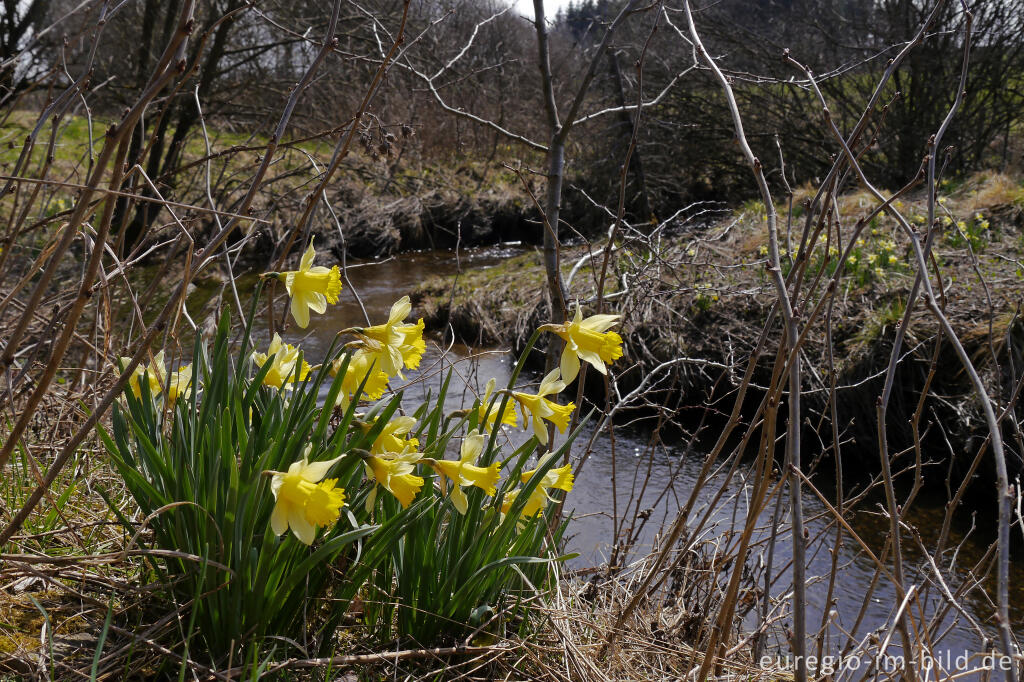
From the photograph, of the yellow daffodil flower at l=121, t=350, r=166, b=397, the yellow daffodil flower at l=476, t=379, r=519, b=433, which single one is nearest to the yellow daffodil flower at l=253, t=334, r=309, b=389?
the yellow daffodil flower at l=121, t=350, r=166, b=397

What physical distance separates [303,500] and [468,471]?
1.04 ft

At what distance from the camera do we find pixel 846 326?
5.41m

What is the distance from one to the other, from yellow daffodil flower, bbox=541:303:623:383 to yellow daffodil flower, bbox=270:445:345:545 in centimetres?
55

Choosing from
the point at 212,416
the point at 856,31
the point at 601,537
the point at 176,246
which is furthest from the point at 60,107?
the point at 856,31

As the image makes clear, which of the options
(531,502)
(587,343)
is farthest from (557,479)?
(587,343)

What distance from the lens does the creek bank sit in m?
4.46

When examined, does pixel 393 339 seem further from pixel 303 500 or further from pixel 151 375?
pixel 151 375

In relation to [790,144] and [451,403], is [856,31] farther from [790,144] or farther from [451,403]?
[451,403]

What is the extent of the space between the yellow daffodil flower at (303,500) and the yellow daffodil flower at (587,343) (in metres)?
0.55

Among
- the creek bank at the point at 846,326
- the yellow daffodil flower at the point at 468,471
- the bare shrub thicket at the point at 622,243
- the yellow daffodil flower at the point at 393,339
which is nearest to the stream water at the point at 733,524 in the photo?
the bare shrub thicket at the point at 622,243

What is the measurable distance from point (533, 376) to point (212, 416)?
514cm

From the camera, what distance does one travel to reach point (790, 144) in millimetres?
11273

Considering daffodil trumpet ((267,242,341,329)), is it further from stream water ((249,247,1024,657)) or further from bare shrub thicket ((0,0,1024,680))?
stream water ((249,247,1024,657))

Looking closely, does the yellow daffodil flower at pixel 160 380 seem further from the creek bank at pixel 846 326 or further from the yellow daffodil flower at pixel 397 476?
the creek bank at pixel 846 326
